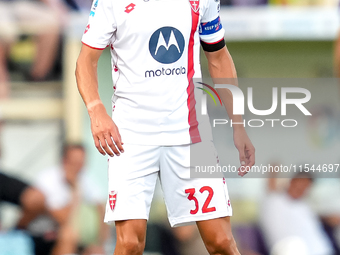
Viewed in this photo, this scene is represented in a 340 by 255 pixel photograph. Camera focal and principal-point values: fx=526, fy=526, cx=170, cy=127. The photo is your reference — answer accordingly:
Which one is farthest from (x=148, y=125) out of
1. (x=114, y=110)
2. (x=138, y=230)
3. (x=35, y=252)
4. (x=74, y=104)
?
(x=74, y=104)

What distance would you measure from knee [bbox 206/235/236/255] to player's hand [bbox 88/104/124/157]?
0.67m

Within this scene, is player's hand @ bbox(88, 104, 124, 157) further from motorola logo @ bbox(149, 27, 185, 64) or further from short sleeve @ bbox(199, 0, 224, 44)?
short sleeve @ bbox(199, 0, 224, 44)

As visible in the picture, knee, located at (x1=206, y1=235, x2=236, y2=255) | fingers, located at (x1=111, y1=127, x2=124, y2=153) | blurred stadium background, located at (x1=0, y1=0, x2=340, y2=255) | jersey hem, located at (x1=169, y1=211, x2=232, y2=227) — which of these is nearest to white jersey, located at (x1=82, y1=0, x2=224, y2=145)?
fingers, located at (x1=111, y1=127, x2=124, y2=153)

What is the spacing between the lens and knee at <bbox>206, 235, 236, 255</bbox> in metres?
2.64

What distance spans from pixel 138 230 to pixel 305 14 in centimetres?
498

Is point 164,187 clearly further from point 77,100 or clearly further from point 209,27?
point 77,100

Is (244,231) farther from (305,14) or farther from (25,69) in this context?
(25,69)

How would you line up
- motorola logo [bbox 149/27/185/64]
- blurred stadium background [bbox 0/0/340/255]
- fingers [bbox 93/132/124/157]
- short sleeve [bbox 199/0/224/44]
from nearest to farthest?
fingers [bbox 93/132/124/157] → motorola logo [bbox 149/27/185/64] → short sleeve [bbox 199/0/224/44] → blurred stadium background [bbox 0/0/340/255]

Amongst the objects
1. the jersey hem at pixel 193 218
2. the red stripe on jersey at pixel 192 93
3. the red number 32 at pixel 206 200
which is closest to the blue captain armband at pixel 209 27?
the red stripe on jersey at pixel 192 93

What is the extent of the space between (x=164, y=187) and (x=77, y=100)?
4.36 meters

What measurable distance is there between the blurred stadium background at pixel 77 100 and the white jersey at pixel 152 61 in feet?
12.8

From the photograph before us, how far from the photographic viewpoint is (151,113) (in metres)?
2.68

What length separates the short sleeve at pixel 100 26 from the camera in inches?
103

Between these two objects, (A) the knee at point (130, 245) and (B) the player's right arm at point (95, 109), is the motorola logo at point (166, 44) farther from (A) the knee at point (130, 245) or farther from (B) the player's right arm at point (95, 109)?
(A) the knee at point (130, 245)
